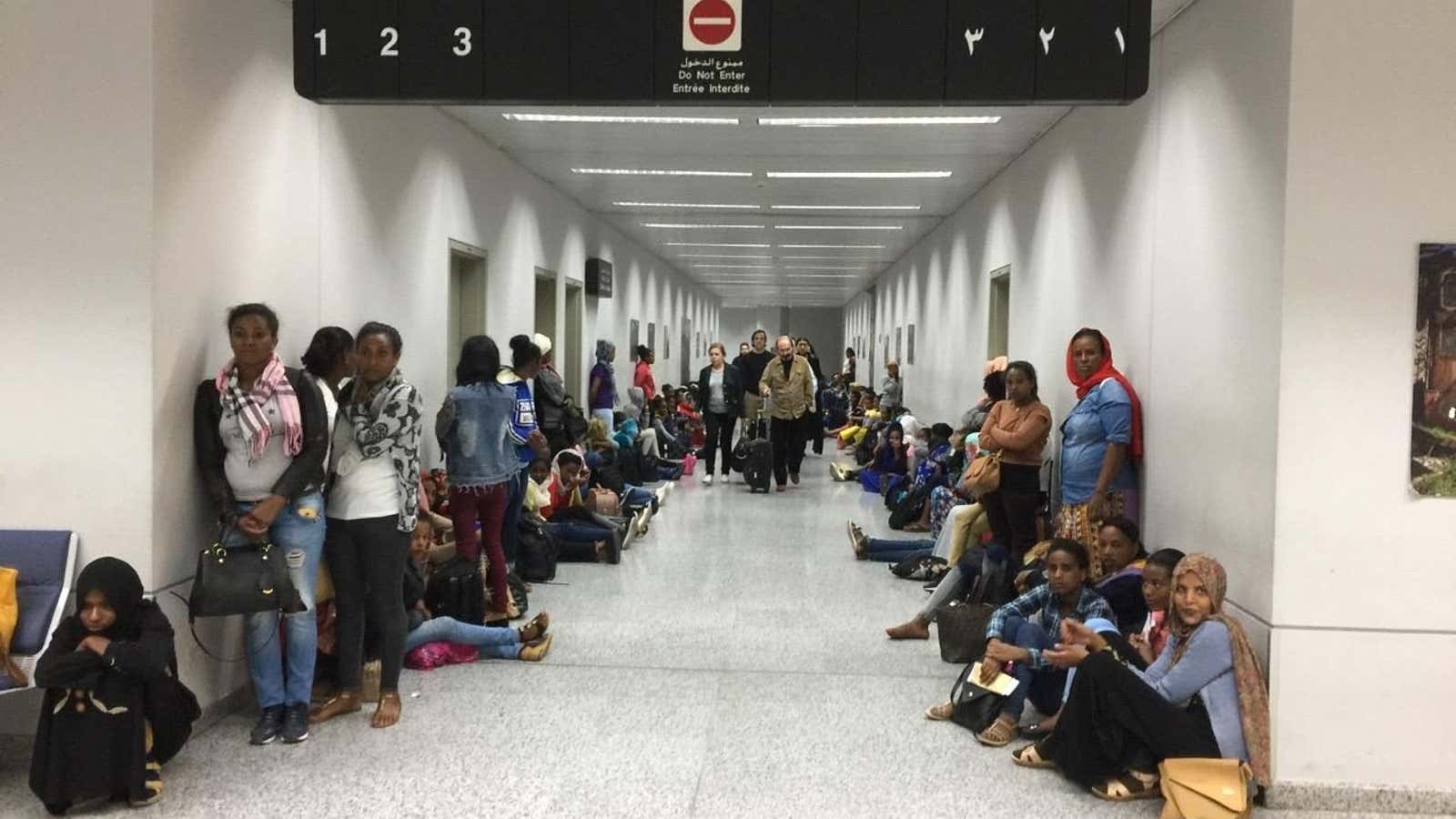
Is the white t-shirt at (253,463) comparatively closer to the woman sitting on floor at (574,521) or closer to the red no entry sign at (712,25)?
the red no entry sign at (712,25)

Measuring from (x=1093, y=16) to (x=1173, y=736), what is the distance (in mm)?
2559

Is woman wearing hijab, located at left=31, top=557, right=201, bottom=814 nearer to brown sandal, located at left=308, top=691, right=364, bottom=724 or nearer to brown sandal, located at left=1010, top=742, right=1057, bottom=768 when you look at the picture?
brown sandal, located at left=308, top=691, right=364, bottom=724

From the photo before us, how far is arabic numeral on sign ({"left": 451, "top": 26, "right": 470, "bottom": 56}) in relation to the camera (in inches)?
174

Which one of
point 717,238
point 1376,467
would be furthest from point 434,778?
point 717,238

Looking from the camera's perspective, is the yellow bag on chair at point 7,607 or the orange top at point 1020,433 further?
the orange top at point 1020,433

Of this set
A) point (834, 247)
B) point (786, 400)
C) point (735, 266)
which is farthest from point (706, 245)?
point (786, 400)

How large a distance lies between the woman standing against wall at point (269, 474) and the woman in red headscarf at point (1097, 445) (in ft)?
12.2

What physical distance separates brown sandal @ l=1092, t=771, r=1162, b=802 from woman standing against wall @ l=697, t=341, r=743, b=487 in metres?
10.4

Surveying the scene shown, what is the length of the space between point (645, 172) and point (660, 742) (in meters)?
7.61

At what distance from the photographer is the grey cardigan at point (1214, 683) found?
14.4ft

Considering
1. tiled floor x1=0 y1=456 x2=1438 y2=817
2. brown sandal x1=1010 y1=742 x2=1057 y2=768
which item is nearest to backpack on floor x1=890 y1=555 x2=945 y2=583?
tiled floor x1=0 y1=456 x2=1438 y2=817

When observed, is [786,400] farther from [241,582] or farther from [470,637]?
[241,582]

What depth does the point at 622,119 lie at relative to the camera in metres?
8.92

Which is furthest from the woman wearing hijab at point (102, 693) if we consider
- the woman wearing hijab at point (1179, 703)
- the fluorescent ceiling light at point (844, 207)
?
the fluorescent ceiling light at point (844, 207)
